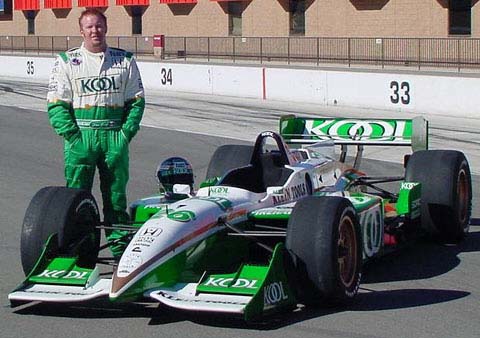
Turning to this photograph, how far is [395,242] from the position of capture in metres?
9.53

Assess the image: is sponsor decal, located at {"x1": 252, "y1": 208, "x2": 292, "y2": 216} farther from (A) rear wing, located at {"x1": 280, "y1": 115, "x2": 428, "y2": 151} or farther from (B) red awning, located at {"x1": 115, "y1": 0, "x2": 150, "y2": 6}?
(B) red awning, located at {"x1": 115, "y1": 0, "x2": 150, "y2": 6}

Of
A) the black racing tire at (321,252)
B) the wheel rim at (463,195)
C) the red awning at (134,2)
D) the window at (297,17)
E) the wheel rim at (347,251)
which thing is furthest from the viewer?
the red awning at (134,2)

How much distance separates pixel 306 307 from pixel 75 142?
2.33 m

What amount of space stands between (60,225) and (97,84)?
4.41ft

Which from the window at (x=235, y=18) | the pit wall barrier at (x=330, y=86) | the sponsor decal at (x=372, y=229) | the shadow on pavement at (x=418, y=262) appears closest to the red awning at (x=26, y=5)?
the window at (x=235, y=18)

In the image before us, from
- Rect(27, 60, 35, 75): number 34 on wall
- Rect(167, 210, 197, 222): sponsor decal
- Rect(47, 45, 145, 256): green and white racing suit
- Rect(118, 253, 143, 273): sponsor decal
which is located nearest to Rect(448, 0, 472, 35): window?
Rect(27, 60, 35, 75): number 34 on wall

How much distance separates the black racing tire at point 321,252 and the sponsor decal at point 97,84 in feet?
6.54

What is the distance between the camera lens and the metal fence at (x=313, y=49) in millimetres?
32938

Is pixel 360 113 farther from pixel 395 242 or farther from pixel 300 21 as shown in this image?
pixel 300 21

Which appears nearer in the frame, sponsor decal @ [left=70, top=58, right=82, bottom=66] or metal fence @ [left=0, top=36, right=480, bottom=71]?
sponsor decal @ [left=70, top=58, right=82, bottom=66]

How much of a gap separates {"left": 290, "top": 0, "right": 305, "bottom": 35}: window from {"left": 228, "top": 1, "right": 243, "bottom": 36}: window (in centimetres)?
306

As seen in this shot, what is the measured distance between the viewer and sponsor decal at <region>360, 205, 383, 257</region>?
869 centimetres

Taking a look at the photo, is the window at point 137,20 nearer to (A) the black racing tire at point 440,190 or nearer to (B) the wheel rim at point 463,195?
(B) the wheel rim at point 463,195

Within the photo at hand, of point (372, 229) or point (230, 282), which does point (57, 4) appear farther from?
point (230, 282)
